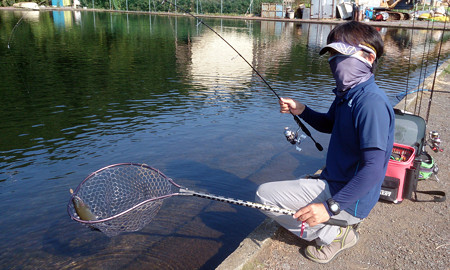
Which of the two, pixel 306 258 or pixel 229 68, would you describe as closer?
pixel 306 258

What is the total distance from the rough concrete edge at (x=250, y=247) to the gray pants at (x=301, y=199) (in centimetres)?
37

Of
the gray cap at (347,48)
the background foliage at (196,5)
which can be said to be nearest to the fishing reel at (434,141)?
the gray cap at (347,48)

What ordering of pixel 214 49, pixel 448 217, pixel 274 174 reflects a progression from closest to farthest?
pixel 448 217, pixel 274 174, pixel 214 49

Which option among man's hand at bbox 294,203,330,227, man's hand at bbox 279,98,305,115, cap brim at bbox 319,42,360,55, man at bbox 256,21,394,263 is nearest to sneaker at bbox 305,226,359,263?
man at bbox 256,21,394,263

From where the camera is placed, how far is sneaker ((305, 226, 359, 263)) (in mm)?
3416

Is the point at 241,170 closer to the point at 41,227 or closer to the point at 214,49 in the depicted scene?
Answer: the point at 41,227

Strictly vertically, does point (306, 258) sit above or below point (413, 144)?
below

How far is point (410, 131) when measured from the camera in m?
5.00

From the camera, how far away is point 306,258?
3.49m

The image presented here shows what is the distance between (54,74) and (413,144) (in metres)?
13.8

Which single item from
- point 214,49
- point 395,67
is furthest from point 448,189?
point 214,49

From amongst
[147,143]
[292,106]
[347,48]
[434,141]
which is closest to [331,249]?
[292,106]

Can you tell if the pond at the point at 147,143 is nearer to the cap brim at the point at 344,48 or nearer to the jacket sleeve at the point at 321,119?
the jacket sleeve at the point at 321,119

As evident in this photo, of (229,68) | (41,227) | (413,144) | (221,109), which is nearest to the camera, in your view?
(413,144)
